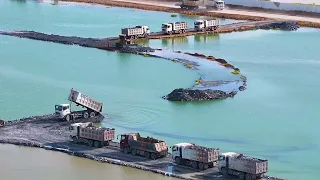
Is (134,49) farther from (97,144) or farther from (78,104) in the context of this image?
(97,144)

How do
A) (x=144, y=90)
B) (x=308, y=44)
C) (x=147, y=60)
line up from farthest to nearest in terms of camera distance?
(x=308, y=44) < (x=147, y=60) < (x=144, y=90)

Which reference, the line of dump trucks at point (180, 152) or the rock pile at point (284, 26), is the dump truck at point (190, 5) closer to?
the rock pile at point (284, 26)

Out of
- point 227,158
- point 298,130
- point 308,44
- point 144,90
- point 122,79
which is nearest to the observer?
point 227,158

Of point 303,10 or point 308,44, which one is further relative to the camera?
point 303,10

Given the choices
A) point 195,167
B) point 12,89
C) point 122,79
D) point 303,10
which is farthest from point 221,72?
point 303,10

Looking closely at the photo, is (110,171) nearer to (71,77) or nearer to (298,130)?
(298,130)

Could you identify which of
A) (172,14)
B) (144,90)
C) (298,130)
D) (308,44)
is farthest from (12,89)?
(172,14)

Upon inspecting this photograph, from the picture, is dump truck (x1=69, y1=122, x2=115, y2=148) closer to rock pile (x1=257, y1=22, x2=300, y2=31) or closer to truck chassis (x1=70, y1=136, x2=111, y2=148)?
truck chassis (x1=70, y1=136, x2=111, y2=148)
